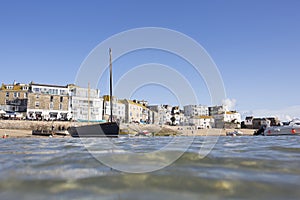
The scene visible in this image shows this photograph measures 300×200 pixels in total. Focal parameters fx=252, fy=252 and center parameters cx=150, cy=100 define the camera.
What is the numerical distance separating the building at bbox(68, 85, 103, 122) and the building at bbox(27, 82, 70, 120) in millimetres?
1397

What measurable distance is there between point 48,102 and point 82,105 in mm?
8559

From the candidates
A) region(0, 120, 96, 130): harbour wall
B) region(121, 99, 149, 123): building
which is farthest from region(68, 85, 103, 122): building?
region(121, 99, 149, 123): building

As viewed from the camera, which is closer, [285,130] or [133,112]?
[285,130]

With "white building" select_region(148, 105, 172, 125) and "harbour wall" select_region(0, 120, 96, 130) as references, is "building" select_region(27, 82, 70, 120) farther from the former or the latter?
"white building" select_region(148, 105, 172, 125)

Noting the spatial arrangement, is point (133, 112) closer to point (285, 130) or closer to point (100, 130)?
point (285, 130)

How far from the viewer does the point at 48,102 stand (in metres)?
61.3

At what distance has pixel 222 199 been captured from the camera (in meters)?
1.91

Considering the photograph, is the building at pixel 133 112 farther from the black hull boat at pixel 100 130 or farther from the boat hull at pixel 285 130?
the black hull boat at pixel 100 130

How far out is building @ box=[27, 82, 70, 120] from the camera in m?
59.9

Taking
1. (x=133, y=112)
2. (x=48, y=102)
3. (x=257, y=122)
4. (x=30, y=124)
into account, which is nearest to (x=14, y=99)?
(x=48, y=102)

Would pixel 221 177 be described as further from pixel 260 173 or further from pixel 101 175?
pixel 101 175

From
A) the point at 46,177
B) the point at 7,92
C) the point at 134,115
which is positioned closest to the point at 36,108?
the point at 7,92

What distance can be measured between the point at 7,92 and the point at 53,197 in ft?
234

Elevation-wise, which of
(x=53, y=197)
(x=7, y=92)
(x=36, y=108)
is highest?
(x=7, y=92)
